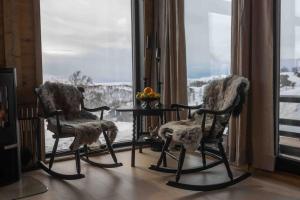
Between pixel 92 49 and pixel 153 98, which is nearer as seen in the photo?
pixel 153 98

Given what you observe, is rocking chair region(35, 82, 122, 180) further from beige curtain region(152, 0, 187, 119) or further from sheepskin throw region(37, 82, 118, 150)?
beige curtain region(152, 0, 187, 119)

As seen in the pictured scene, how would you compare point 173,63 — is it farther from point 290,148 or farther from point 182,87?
point 290,148

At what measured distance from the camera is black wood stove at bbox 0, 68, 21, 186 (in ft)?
9.50

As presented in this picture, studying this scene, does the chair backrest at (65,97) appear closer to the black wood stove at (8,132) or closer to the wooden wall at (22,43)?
the wooden wall at (22,43)

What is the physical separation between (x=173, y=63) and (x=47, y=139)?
1.79 metres

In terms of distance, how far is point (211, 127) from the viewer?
2.91 meters

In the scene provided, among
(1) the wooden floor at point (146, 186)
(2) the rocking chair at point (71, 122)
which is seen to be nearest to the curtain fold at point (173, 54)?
(2) the rocking chair at point (71, 122)

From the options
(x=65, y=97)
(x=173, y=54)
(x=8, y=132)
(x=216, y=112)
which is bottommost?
(x=8, y=132)

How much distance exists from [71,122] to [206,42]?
1.87 metres

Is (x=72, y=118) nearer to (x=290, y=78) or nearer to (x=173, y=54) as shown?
(x=173, y=54)

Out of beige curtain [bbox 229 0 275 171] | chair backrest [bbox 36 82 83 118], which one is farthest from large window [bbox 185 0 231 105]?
chair backrest [bbox 36 82 83 118]

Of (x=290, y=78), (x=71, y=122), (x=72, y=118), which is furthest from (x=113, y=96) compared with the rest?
(x=290, y=78)

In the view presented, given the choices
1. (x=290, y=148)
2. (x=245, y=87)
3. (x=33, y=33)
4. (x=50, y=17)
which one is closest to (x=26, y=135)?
(x=33, y=33)

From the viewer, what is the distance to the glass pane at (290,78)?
10.1 ft
